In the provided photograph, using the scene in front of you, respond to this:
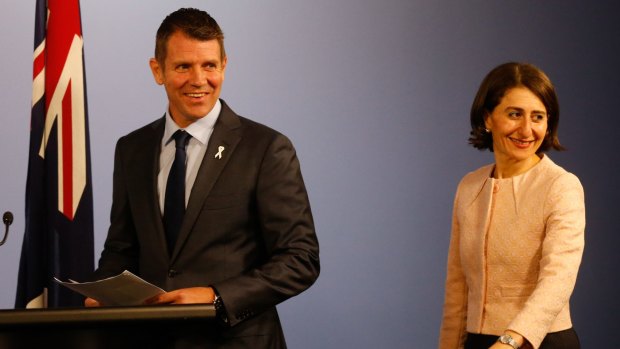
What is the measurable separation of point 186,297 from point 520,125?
866 mm

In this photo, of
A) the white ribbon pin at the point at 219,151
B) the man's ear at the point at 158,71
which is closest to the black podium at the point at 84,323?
the white ribbon pin at the point at 219,151

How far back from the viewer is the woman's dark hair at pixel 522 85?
6.94 ft

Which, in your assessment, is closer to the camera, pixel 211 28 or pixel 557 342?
pixel 557 342

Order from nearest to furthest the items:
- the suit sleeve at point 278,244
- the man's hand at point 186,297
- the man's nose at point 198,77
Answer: the man's hand at point 186,297, the suit sleeve at point 278,244, the man's nose at point 198,77

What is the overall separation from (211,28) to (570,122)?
2.63 m

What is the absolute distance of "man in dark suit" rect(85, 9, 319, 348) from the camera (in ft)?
6.77

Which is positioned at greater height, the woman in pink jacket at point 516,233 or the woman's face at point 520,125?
the woman's face at point 520,125

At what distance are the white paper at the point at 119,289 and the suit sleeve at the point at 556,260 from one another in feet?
2.52

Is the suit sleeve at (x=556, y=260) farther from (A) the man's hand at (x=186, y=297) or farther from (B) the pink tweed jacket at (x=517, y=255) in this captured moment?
(A) the man's hand at (x=186, y=297)

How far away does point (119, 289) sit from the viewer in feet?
6.05

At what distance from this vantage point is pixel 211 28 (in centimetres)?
226

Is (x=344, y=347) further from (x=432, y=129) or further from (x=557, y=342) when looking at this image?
(x=557, y=342)

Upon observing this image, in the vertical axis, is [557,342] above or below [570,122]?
below

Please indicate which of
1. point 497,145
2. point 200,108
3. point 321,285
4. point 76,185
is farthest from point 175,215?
point 321,285
